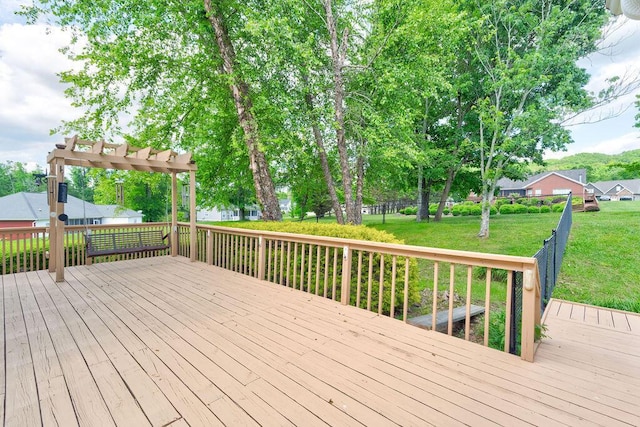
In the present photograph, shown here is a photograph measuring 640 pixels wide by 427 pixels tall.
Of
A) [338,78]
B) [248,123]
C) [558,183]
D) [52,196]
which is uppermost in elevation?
[338,78]

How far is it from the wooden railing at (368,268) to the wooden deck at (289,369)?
0.31 m

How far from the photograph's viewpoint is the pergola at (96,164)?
14.8 ft

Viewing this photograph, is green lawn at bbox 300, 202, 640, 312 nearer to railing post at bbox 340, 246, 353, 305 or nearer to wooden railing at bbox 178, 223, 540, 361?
wooden railing at bbox 178, 223, 540, 361

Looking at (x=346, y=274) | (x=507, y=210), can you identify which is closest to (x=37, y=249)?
(x=346, y=274)

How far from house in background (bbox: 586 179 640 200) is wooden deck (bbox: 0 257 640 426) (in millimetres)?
48709

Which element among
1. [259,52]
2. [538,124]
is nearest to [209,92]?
[259,52]

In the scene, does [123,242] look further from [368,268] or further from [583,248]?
[583,248]

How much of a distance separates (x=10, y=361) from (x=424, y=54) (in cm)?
862

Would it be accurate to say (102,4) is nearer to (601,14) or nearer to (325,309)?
(325,309)

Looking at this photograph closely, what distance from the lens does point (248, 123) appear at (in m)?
6.41

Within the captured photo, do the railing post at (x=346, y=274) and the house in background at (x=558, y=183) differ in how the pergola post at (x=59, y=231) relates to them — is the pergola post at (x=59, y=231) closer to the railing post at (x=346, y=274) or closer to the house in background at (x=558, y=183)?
the railing post at (x=346, y=274)

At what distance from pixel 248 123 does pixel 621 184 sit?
5406 cm

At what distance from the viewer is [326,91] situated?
738 centimetres

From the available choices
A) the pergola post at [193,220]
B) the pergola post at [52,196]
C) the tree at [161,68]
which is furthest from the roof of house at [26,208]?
the pergola post at [193,220]
